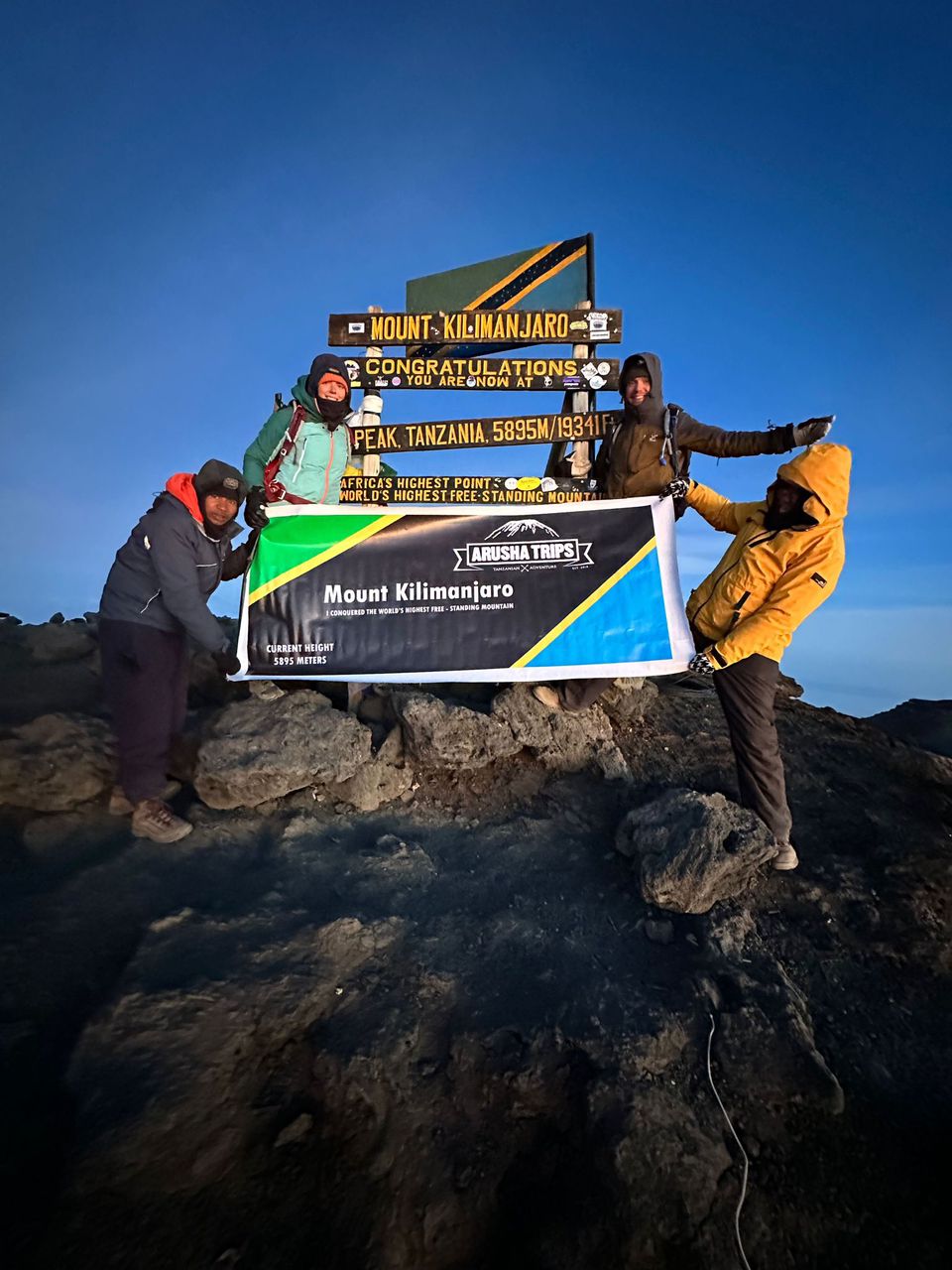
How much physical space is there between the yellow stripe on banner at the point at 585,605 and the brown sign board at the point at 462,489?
36.6 inches

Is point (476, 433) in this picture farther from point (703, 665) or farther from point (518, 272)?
point (703, 665)

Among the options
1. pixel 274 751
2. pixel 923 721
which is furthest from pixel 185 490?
pixel 923 721

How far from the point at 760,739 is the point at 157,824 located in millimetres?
4578

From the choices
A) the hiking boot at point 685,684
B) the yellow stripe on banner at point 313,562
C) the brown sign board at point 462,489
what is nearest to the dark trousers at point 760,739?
the hiking boot at point 685,684

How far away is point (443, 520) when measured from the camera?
17.9 feet

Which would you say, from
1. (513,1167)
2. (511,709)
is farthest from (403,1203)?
(511,709)

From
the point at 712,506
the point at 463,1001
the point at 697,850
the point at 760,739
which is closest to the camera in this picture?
the point at 463,1001

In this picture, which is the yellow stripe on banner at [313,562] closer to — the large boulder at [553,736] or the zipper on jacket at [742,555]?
the large boulder at [553,736]

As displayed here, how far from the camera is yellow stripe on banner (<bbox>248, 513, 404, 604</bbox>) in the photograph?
531cm

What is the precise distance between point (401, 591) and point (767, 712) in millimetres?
3203

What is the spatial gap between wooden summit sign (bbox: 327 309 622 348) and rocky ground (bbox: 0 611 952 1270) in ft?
12.3

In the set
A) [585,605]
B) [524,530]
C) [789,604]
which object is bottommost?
[789,604]

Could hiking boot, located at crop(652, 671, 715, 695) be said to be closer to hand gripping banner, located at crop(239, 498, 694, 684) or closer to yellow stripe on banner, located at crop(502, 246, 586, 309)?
hand gripping banner, located at crop(239, 498, 694, 684)

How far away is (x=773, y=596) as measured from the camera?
175 inches
